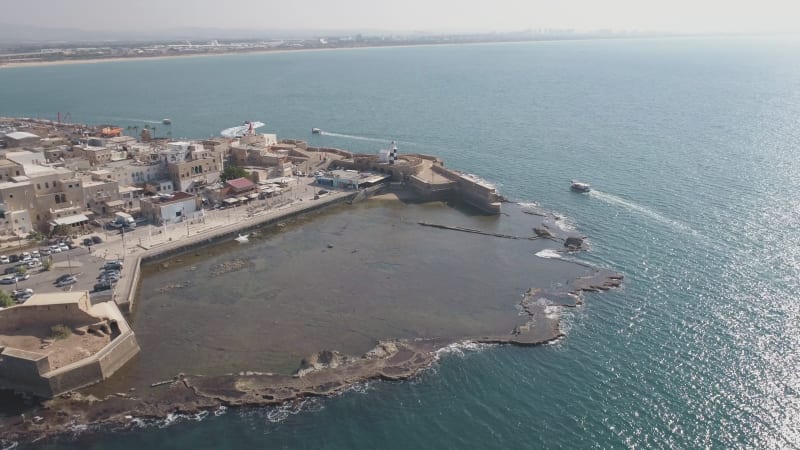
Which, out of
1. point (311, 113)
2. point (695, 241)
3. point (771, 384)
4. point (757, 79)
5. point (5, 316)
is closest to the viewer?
point (771, 384)

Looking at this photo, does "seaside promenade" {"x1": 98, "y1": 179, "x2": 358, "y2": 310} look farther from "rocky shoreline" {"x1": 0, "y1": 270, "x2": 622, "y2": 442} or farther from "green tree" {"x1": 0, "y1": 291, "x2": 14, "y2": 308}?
"rocky shoreline" {"x1": 0, "y1": 270, "x2": 622, "y2": 442}

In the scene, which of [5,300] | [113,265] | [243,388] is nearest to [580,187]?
[243,388]

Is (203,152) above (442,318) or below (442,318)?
above

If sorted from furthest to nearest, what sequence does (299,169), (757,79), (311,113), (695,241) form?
(757,79) < (311,113) < (299,169) < (695,241)

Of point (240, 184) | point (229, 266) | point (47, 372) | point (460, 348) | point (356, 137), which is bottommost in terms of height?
point (460, 348)

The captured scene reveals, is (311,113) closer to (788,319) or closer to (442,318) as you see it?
(442,318)

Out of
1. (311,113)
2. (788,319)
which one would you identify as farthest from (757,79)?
(788,319)

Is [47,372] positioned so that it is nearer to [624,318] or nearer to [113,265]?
[113,265]

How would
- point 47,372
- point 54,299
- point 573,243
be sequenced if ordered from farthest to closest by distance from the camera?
point 573,243
point 54,299
point 47,372

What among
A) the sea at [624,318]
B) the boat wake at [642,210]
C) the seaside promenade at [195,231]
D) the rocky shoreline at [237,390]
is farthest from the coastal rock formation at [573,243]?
the seaside promenade at [195,231]
